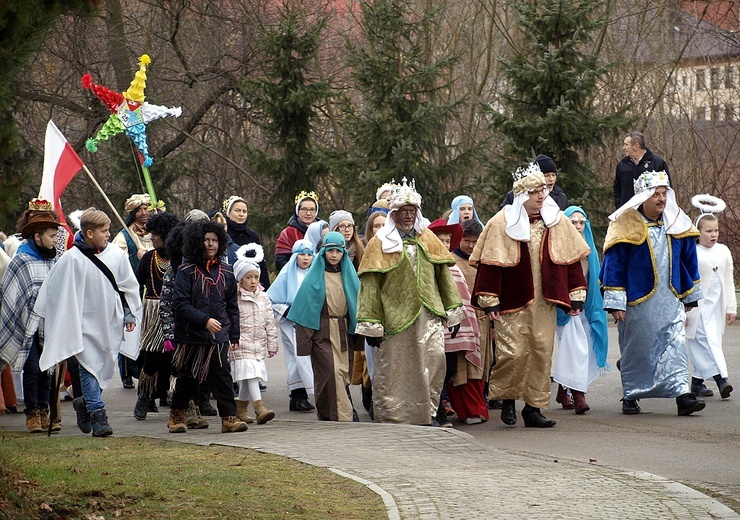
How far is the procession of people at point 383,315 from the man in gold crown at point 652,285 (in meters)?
0.01

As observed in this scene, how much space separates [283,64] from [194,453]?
50.1 ft

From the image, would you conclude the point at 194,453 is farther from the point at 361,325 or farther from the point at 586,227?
the point at 586,227

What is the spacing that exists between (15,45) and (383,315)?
531cm

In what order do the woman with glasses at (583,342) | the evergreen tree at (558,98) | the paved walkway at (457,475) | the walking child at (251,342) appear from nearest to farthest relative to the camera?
the paved walkway at (457,475) → the walking child at (251,342) → the woman with glasses at (583,342) → the evergreen tree at (558,98)

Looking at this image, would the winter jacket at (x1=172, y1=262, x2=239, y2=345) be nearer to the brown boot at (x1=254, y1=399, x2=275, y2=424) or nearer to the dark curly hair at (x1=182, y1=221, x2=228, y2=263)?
the dark curly hair at (x1=182, y1=221, x2=228, y2=263)

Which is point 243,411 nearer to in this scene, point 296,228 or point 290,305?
point 290,305

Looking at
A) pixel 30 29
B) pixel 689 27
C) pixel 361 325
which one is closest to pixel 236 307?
pixel 361 325

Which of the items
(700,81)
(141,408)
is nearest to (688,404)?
(141,408)

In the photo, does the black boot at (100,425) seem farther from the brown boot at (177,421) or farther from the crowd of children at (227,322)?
the brown boot at (177,421)

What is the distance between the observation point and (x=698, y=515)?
687cm

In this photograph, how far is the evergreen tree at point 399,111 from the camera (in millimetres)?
22266

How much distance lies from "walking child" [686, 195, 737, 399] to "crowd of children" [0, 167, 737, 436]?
0.01 meters

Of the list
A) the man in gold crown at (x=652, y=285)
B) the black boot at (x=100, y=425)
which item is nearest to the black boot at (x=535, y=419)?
the man in gold crown at (x=652, y=285)

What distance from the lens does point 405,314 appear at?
420 inches
